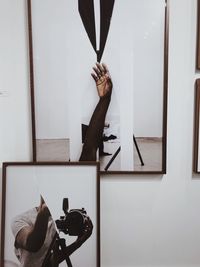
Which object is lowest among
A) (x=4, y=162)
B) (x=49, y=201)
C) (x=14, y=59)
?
(x=49, y=201)

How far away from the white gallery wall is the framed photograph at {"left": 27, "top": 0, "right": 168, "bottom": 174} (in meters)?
0.06

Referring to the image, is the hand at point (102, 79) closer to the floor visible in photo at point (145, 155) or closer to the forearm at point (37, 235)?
the floor visible in photo at point (145, 155)

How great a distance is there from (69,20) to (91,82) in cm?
31

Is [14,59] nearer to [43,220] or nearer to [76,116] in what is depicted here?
[76,116]

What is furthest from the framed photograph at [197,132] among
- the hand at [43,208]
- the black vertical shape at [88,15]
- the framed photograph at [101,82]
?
the hand at [43,208]

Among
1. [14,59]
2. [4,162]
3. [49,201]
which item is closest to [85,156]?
[49,201]

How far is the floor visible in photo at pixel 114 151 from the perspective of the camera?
4.21ft

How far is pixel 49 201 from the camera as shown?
124cm

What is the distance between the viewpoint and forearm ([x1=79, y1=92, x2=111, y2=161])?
1267mm

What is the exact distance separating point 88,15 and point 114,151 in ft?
2.17

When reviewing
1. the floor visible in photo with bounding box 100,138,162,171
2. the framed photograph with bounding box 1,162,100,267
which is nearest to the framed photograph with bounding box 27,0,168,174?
the floor visible in photo with bounding box 100,138,162,171

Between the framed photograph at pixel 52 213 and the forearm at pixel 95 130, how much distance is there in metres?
0.08

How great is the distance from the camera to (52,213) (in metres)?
1.24

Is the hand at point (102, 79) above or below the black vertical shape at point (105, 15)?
below
